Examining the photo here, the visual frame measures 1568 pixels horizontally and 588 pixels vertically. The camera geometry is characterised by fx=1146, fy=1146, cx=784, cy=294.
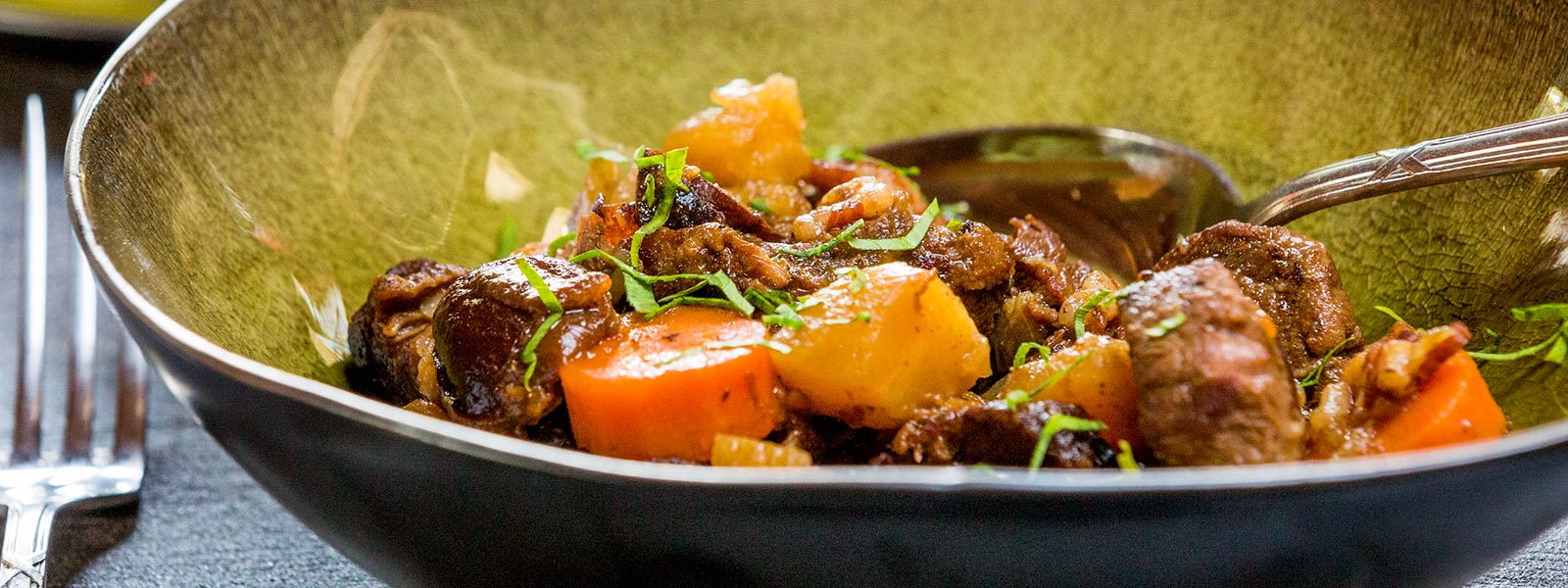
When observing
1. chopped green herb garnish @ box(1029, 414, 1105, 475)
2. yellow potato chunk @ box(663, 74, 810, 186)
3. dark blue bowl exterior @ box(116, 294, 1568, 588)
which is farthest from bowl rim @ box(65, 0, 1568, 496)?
yellow potato chunk @ box(663, 74, 810, 186)

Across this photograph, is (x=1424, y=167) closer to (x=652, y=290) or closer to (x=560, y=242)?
(x=652, y=290)

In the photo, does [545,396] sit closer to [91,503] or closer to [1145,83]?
[91,503]

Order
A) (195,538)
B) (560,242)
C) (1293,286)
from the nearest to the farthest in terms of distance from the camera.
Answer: (1293,286), (195,538), (560,242)

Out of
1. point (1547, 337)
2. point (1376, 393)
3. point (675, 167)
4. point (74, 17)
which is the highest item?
point (74, 17)

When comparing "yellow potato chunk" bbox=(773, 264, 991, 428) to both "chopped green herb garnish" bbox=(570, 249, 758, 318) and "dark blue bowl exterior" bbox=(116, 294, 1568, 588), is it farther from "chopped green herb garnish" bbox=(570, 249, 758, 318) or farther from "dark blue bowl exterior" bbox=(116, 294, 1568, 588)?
"dark blue bowl exterior" bbox=(116, 294, 1568, 588)

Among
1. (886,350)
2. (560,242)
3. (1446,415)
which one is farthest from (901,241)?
(1446,415)

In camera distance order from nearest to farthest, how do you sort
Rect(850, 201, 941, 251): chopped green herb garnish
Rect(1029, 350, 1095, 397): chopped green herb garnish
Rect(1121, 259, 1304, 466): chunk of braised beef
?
1. Rect(1121, 259, 1304, 466): chunk of braised beef
2. Rect(1029, 350, 1095, 397): chopped green herb garnish
3. Rect(850, 201, 941, 251): chopped green herb garnish

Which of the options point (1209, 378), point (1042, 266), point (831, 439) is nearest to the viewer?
point (1209, 378)
